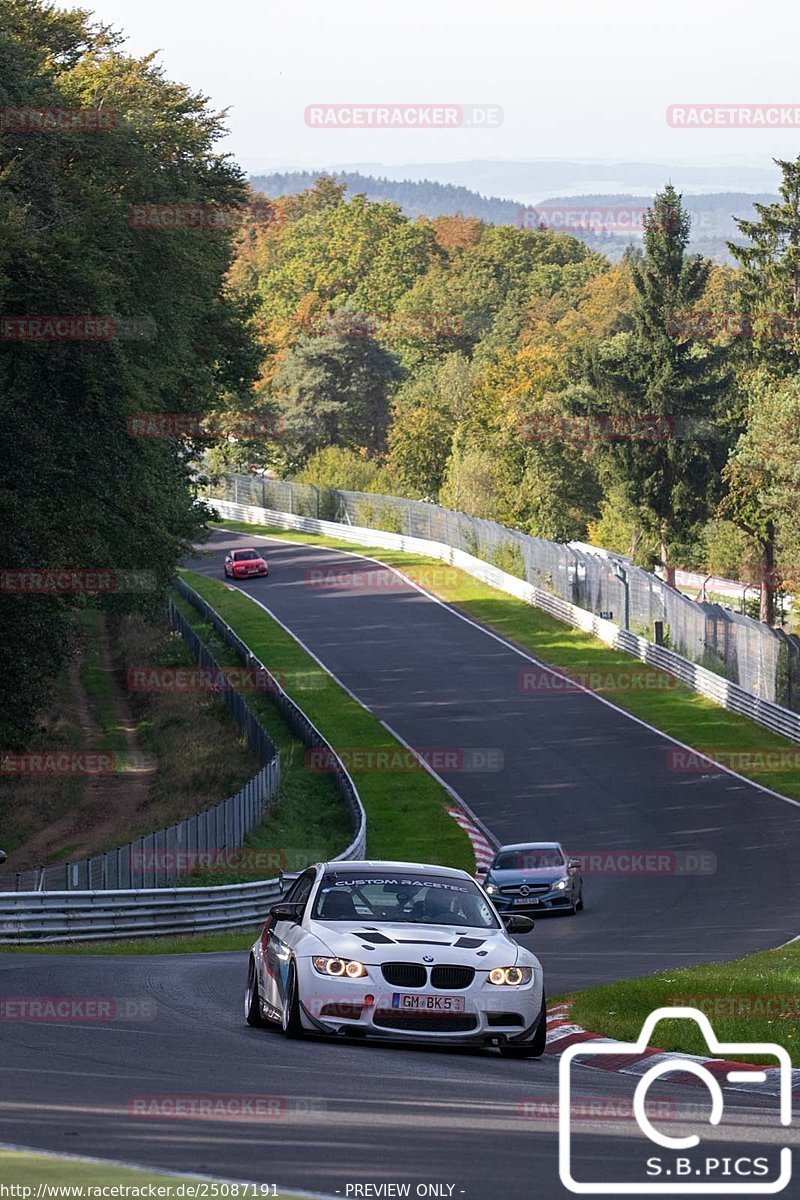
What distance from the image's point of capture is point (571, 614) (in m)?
69.4

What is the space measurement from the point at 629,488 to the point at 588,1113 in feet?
291

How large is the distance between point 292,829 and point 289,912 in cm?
2546

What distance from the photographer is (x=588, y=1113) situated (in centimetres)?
939

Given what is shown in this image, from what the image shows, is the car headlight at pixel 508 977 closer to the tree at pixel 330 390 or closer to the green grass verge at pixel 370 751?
the green grass verge at pixel 370 751

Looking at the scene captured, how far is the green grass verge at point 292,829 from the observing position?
33000mm

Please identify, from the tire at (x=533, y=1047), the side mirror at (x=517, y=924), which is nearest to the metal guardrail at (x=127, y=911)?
the side mirror at (x=517, y=924)

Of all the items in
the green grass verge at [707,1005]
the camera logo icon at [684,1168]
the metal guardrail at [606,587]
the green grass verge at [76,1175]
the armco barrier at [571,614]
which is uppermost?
the green grass verge at [76,1175]

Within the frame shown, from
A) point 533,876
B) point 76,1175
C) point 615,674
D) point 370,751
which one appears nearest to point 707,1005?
point 76,1175

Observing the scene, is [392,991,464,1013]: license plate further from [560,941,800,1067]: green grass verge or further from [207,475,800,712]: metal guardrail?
[207,475,800,712]: metal guardrail

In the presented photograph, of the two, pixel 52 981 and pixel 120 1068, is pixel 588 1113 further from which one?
pixel 52 981

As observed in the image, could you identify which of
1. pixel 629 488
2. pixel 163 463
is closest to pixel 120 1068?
pixel 163 463

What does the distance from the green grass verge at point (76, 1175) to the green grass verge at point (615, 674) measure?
3806 cm

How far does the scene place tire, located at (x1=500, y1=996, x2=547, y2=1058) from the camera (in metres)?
12.4

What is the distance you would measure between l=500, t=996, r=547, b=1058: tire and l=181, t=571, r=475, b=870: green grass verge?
23.7m
